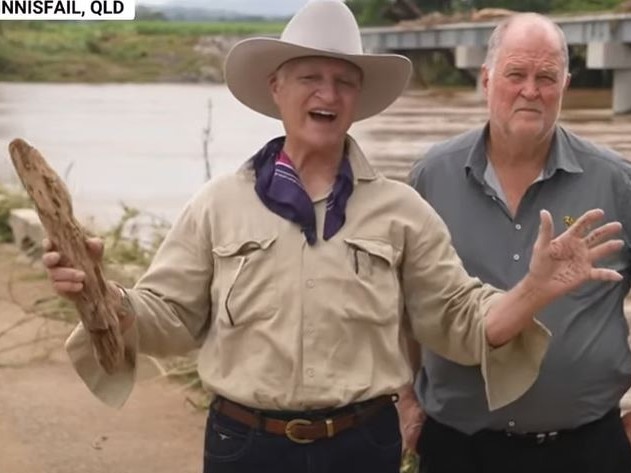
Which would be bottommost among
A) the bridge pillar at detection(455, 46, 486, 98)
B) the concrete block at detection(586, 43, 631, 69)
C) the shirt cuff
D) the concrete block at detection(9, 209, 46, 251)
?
the concrete block at detection(9, 209, 46, 251)

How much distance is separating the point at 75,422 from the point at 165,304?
2655mm

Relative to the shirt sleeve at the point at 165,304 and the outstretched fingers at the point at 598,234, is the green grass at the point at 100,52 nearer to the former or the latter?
the shirt sleeve at the point at 165,304

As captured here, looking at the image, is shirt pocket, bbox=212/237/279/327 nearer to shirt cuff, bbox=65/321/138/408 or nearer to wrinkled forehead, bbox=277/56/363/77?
shirt cuff, bbox=65/321/138/408

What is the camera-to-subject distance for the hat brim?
253 cm

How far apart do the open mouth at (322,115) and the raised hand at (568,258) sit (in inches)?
17.5

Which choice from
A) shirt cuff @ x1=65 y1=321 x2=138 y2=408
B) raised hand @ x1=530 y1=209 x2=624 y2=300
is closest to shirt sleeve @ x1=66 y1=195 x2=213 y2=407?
shirt cuff @ x1=65 y1=321 x2=138 y2=408

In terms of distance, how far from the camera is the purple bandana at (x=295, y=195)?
2.45 m

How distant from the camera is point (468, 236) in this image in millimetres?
2822

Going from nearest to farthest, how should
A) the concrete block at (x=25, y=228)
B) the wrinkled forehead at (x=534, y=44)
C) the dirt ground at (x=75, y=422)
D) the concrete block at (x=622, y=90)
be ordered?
the wrinkled forehead at (x=534, y=44) → the dirt ground at (x=75, y=422) → the concrete block at (x=25, y=228) → the concrete block at (x=622, y=90)

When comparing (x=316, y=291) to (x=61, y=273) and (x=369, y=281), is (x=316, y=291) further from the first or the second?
(x=61, y=273)

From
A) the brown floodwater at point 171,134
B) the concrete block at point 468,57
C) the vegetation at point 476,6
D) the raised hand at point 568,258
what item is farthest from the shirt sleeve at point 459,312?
the concrete block at point 468,57

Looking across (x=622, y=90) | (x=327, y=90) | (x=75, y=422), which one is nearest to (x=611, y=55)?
(x=622, y=90)

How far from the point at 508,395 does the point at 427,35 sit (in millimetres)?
22312

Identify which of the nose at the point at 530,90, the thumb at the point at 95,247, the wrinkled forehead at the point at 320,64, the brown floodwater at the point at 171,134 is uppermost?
the wrinkled forehead at the point at 320,64
